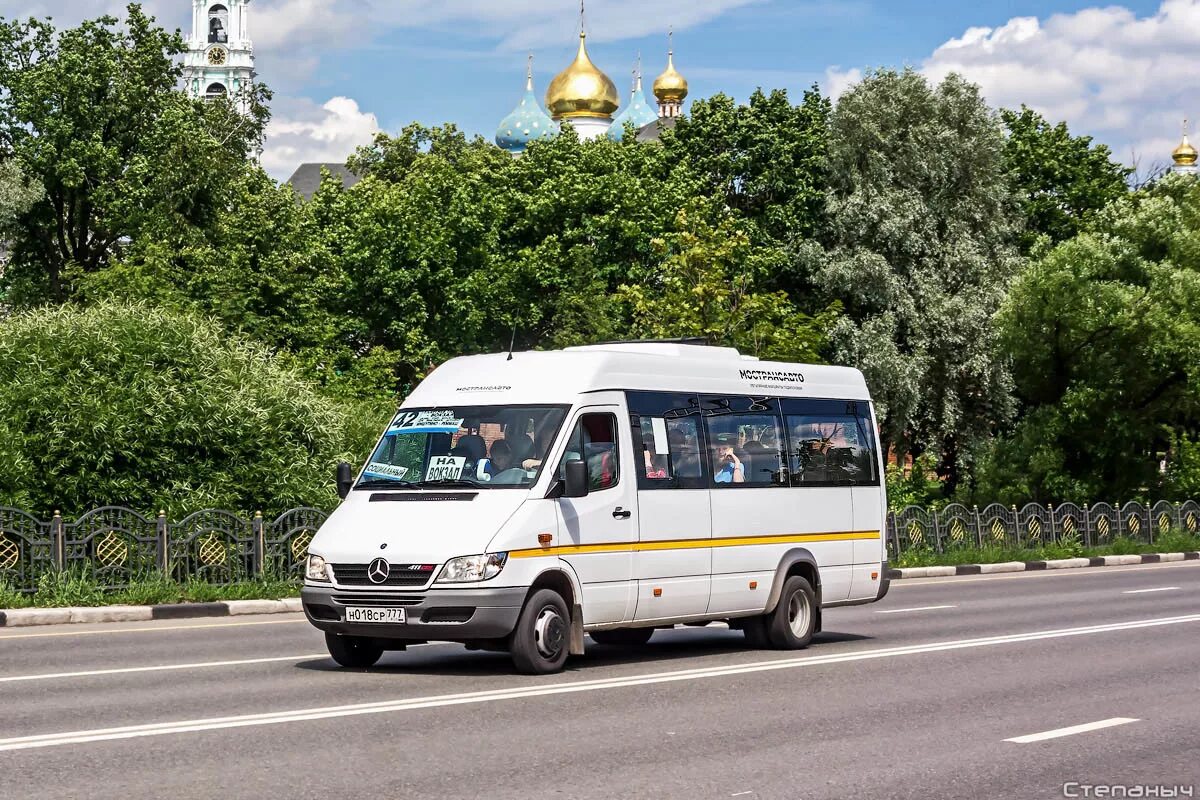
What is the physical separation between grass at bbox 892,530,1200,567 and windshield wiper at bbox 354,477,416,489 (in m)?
19.4

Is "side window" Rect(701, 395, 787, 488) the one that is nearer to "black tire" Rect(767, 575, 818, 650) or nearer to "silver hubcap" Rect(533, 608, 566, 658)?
"black tire" Rect(767, 575, 818, 650)

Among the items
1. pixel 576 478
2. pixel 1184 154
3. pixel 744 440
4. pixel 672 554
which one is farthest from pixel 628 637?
pixel 1184 154

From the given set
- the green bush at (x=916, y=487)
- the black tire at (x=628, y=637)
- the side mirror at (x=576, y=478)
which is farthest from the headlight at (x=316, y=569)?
the green bush at (x=916, y=487)

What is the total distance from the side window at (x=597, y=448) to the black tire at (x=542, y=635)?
3.58ft

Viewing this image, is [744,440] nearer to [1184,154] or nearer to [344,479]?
[344,479]

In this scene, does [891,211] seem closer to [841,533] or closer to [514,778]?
[841,533]

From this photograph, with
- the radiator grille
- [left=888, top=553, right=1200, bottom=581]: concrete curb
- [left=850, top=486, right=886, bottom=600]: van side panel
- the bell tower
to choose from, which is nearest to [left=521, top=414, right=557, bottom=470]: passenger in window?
the radiator grille

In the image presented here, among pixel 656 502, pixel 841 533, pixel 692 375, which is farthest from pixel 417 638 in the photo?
pixel 841 533

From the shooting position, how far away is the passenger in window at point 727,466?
14320mm

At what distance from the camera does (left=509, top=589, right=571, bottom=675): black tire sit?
Result: 39.0ft

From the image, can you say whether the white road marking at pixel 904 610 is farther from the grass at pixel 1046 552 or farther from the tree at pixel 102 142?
the tree at pixel 102 142

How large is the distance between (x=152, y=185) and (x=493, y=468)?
42.9m

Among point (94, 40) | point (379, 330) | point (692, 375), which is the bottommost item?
point (692, 375)

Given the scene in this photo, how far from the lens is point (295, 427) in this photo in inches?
931
